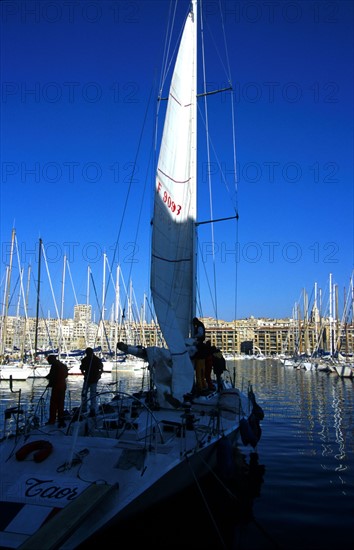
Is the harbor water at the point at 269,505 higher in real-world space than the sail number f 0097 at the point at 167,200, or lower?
lower

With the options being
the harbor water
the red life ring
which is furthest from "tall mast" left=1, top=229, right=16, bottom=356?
the red life ring

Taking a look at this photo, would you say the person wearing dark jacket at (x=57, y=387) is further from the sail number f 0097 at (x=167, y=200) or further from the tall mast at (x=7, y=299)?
the tall mast at (x=7, y=299)

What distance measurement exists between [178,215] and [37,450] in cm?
695

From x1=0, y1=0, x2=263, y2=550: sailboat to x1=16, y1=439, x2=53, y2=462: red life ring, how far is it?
0.01 m

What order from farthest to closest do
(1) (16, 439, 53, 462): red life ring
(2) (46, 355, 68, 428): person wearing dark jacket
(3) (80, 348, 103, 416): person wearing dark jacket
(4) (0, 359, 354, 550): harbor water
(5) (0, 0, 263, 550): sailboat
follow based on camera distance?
(3) (80, 348, 103, 416): person wearing dark jacket, (2) (46, 355, 68, 428): person wearing dark jacket, (1) (16, 439, 53, 462): red life ring, (4) (0, 359, 354, 550): harbor water, (5) (0, 0, 263, 550): sailboat

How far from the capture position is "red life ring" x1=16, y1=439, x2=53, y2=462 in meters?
6.72

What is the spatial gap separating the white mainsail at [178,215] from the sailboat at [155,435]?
27 mm

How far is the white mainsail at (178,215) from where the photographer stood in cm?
1033

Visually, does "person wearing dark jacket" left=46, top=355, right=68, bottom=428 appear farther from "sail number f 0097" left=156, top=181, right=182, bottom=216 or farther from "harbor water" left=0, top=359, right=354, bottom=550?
"sail number f 0097" left=156, top=181, right=182, bottom=216

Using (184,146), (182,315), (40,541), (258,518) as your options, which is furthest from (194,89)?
(40,541)

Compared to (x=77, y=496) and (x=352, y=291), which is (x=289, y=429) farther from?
(x=352, y=291)

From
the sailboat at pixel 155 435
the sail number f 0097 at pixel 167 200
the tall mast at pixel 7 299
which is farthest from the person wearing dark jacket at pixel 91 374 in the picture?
the tall mast at pixel 7 299

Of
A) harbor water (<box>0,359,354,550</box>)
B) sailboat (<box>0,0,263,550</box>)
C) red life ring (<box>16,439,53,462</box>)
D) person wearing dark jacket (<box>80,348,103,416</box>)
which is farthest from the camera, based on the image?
person wearing dark jacket (<box>80,348,103,416</box>)

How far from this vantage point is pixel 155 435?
23.1ft
